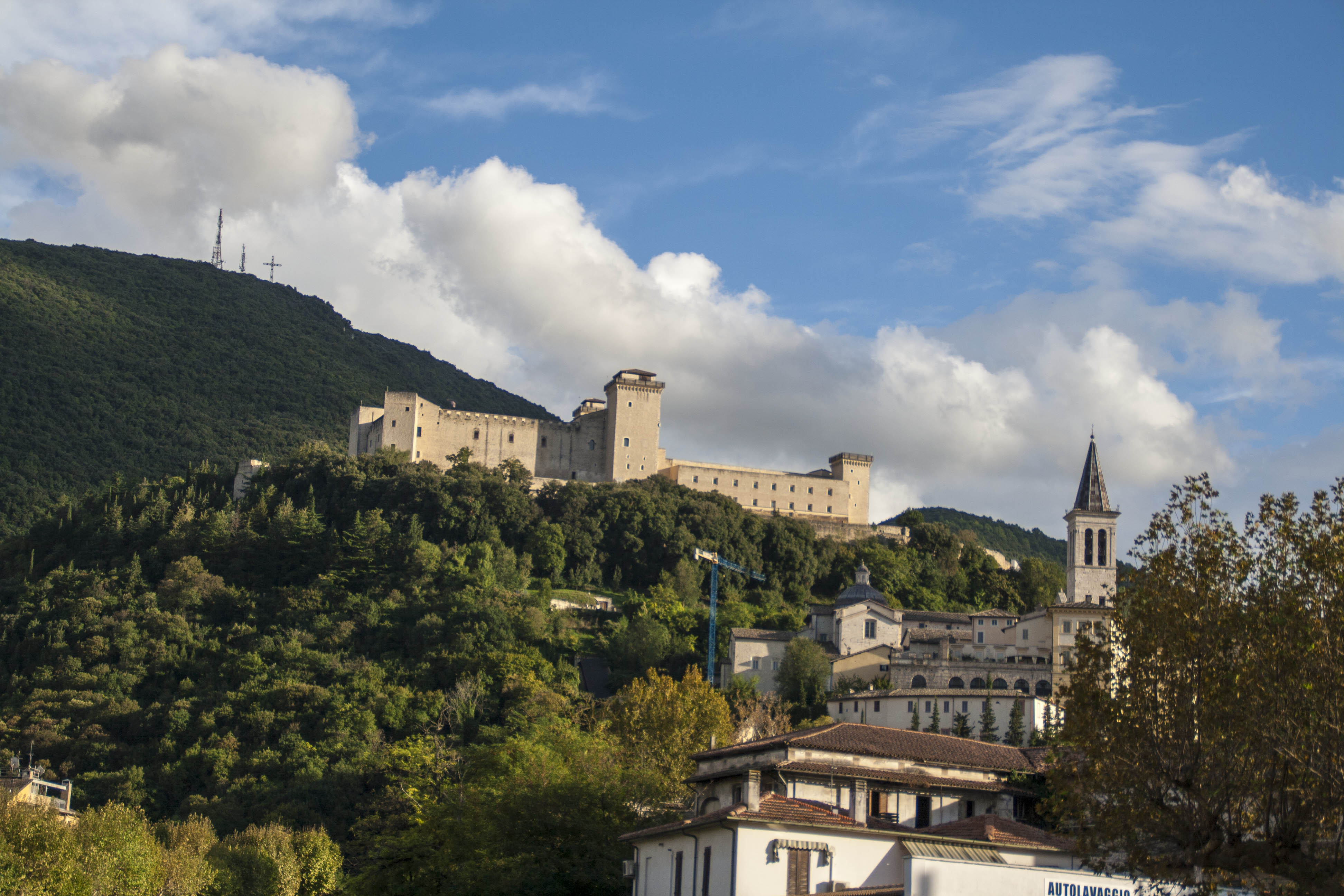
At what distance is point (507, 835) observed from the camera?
134 ft

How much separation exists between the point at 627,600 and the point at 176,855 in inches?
1890

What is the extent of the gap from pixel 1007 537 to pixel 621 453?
58.3 meters

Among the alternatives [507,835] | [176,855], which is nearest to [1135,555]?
[507,835]

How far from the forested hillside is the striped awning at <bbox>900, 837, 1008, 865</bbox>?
8.89 metres

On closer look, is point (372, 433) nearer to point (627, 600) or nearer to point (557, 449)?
point (557, 449)

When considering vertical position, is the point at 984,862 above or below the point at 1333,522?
below

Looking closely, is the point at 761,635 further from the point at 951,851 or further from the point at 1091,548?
the point at 951,851

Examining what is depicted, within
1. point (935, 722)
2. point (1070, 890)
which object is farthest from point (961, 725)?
point (1070, 890)

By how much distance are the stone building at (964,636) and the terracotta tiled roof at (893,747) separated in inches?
1110

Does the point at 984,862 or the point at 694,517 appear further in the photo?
the point at 694,517

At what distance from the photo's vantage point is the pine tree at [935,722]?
68688 mm

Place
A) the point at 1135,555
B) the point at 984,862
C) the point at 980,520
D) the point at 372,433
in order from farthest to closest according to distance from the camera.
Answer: the point at 980,520
the point at 372,433
the point at 984,862
the point at 1135,555

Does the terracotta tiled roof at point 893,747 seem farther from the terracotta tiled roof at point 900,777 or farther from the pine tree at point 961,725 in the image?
the pine tree at point 961,725

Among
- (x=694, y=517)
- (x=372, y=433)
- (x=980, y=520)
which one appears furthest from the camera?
(x=980, y=520)
